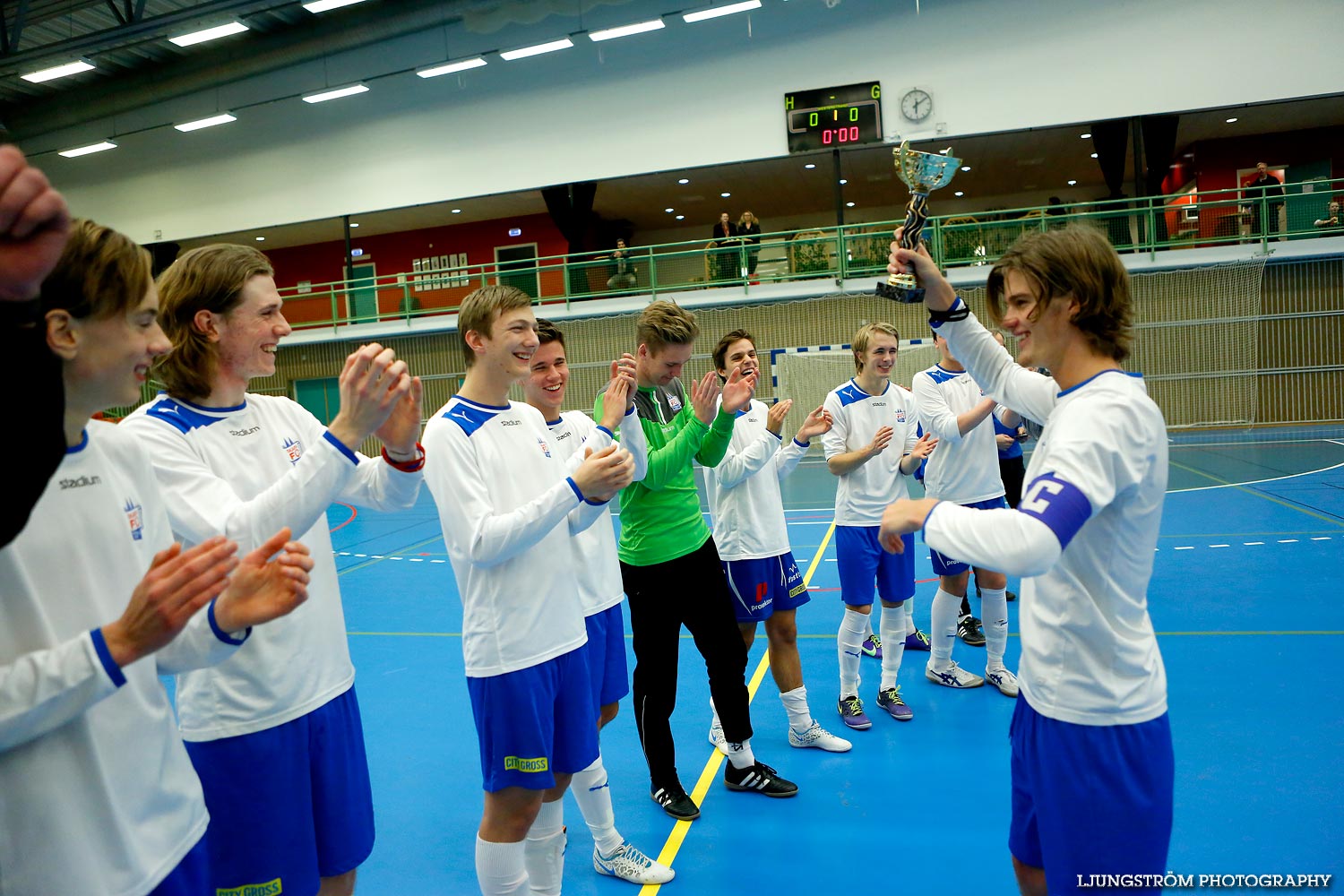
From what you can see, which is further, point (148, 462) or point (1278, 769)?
point (1278, 769)

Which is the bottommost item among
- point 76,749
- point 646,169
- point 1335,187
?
point 76,749

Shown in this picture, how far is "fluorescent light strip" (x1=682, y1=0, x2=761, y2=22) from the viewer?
59.4 ft

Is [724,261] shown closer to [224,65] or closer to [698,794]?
[224,65]

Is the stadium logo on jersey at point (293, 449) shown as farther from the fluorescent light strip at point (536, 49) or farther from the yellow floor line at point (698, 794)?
the fluorescent light strip at point (536, 49)

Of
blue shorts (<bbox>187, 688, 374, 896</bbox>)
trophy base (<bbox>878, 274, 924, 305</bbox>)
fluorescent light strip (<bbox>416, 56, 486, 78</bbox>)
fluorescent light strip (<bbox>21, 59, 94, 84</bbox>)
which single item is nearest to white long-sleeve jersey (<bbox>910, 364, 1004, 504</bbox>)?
trophy base (<bbox>878, 274, 924, 305</bbox>)

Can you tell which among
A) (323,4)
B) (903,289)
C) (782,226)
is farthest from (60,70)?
(903,289)

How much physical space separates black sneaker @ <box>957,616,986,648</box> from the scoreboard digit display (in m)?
15.1

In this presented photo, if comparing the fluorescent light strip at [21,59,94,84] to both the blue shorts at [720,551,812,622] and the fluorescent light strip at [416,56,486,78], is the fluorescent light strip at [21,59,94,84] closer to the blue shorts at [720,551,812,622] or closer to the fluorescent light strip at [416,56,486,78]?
the fluorescent light strip at [416,56,486,78]

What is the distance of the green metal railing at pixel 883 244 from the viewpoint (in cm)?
1716

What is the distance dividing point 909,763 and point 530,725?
8.13 feet

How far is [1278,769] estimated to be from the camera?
12.5ft

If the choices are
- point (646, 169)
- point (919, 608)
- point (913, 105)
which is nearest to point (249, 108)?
point (646, 169)

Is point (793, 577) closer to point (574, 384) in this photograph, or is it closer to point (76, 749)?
point (76, 749)

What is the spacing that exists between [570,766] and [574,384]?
728 inches
